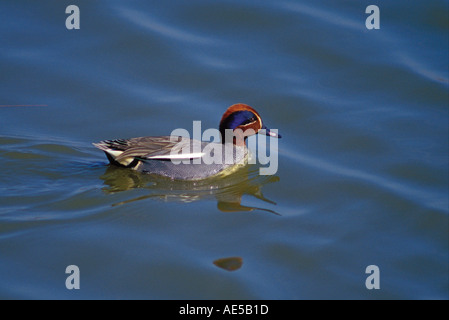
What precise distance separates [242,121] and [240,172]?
2.38ft

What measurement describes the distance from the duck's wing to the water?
0.28 meters

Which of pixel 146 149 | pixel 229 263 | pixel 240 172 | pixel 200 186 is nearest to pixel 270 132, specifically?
pixel 240 172

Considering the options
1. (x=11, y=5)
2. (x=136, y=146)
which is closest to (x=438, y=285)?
(x=136, y=146)

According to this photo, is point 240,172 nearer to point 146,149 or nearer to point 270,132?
point 270,132

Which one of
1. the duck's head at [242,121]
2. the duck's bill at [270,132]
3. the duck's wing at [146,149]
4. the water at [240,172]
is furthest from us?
the duck's head at [242,121]

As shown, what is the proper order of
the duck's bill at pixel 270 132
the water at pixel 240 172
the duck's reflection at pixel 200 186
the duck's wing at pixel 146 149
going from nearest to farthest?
the water at pixel 240 172 < the duck's reflection at pixel 200 186 < the duck's wing at pixel 146 149 < the duck's bill at pixel 270 132

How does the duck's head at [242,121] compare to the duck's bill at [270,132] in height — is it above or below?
above

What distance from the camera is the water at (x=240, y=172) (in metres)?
6.74

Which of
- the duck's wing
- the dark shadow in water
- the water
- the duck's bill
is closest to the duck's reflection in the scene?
the water

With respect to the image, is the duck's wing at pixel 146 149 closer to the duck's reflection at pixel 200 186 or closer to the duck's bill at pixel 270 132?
the duck's reflection at pixel 200 186

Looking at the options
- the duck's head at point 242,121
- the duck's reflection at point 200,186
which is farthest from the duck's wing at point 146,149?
the duck's head at point 242,121

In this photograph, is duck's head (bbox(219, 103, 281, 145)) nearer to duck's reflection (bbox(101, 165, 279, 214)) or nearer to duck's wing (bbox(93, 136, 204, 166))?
duck's reflection (bbox(101, 165, 279, 214))

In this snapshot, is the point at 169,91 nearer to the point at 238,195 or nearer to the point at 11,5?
the point at 238,195

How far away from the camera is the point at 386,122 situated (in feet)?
32.0
